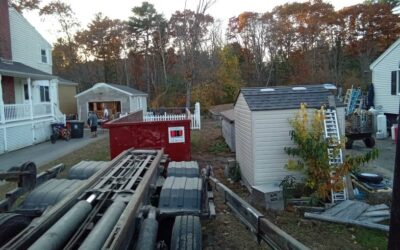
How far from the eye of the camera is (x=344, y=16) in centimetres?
4600

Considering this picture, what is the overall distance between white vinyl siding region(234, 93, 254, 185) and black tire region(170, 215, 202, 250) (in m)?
5.91

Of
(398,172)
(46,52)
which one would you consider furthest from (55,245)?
(46,52)

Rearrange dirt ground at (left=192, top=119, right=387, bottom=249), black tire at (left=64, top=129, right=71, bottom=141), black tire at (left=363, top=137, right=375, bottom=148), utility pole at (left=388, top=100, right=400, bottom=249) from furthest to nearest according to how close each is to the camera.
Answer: black tire at (left=64, top=129, right=71, bottom=141)
black tire at (left=363, top=137, right=375, bottom=148)
dirt ground at (left=192, top=119, right=387, bottom=249)
utility pole at (left=388, top=100, right=400, bottom=249)

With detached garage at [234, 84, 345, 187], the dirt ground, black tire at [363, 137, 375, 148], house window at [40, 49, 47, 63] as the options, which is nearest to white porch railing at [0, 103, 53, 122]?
house window at [40, 49, 47, 63]

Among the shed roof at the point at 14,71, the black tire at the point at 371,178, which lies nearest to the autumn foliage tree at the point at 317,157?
the black tire at the point at 371,178

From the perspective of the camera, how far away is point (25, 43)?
80.5ft

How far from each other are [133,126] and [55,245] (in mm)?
7151

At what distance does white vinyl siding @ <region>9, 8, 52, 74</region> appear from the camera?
910 inches

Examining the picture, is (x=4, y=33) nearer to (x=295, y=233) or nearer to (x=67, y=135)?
(x=67, y=135)

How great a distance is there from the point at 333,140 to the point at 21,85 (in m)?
19.7

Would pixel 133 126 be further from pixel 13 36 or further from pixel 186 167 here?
pixel 13 36

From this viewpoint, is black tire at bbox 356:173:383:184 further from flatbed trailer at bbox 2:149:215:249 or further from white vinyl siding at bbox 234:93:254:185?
flatbed trailer at bbox 2:149:215:249

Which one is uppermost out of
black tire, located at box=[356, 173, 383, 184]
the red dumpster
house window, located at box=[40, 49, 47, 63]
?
house window, located at box=[40, 49, 47, 63]

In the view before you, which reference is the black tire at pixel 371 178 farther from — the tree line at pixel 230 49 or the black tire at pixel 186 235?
the tree line at pixel 230 49
